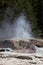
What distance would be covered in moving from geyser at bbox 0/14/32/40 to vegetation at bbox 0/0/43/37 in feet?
0.56

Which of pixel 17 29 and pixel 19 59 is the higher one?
pixel 19 59

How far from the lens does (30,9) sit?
751cm

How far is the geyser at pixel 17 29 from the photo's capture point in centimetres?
670

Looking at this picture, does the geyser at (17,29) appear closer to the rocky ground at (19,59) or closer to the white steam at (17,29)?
the white steam at (17,29)

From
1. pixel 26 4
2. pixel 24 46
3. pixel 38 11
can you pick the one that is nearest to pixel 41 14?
pixel 38 11

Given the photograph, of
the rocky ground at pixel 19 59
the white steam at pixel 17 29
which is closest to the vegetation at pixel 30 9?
the white steam at pixel 17 29

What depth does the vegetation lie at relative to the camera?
22.4 ft

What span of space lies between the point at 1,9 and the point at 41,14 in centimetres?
182

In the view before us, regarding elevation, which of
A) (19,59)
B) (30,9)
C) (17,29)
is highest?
(30,9)

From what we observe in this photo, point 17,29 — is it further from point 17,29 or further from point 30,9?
point 30,9

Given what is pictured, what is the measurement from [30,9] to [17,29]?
83 centimetres

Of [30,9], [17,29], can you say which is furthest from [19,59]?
[30,9]

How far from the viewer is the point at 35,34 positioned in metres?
7.30

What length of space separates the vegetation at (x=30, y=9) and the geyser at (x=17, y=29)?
6.7 inches
